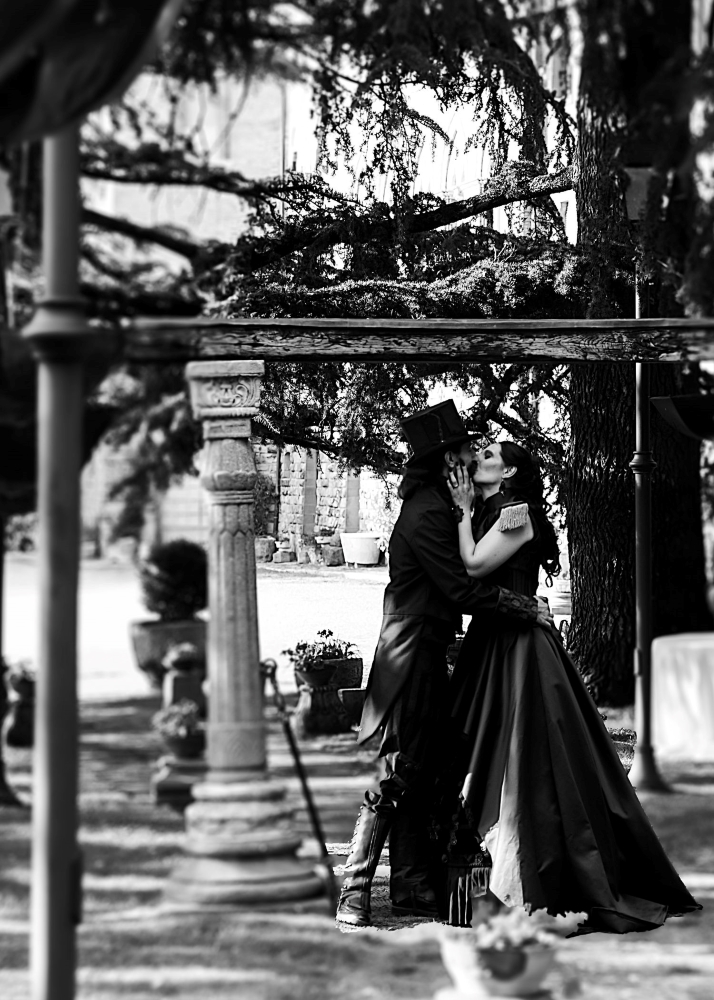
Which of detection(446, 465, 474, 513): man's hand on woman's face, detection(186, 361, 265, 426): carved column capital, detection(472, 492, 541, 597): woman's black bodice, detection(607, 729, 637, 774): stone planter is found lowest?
detection(607, 729, 637, 774): stone planter

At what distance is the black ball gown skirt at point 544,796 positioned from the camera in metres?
5.19

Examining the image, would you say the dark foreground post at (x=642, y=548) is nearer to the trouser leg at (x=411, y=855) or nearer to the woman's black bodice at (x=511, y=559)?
the woman's black bodice at (x=511, y=559)

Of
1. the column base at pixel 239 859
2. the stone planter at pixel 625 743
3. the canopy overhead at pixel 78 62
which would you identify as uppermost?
the canopy overhead at pixel 78 62

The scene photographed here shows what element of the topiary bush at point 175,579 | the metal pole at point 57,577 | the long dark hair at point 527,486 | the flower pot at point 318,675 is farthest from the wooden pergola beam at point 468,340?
the metal pole at point 57,577

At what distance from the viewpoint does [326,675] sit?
5.84 meters

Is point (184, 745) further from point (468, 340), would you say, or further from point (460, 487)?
point (460, 487)

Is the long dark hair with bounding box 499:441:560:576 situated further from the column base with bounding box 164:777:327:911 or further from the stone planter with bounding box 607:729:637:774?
the column base with bounding box 164:777:327:911

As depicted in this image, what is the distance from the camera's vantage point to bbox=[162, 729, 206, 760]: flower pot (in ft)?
10.2

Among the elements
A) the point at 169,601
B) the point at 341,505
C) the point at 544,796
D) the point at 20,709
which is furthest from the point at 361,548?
the point at 20,709

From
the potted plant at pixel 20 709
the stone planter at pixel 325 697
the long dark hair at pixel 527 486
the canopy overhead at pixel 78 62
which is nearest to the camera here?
the canopy overhead at pixel 78 62

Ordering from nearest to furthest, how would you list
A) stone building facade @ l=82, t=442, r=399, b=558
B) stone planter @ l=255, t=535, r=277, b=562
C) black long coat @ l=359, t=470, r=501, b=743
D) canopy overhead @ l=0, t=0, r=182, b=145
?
canopy overhead @ l=0, t=0, r=182, b=145
black long coat @ l=359, t=470, r=501, b=743
stone planter @ l=255, t=535, r=277, b=562
stone building facade @ l=82, t=442, r=399, b=558

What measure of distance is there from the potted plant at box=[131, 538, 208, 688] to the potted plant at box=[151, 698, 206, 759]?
0.20ft

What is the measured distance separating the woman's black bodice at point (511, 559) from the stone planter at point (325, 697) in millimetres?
683

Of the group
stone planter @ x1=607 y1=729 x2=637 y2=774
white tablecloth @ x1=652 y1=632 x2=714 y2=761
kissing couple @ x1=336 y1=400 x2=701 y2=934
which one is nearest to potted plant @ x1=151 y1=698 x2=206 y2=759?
white tablecloth @ x1=652 y1=632 x2=714 y2=761
